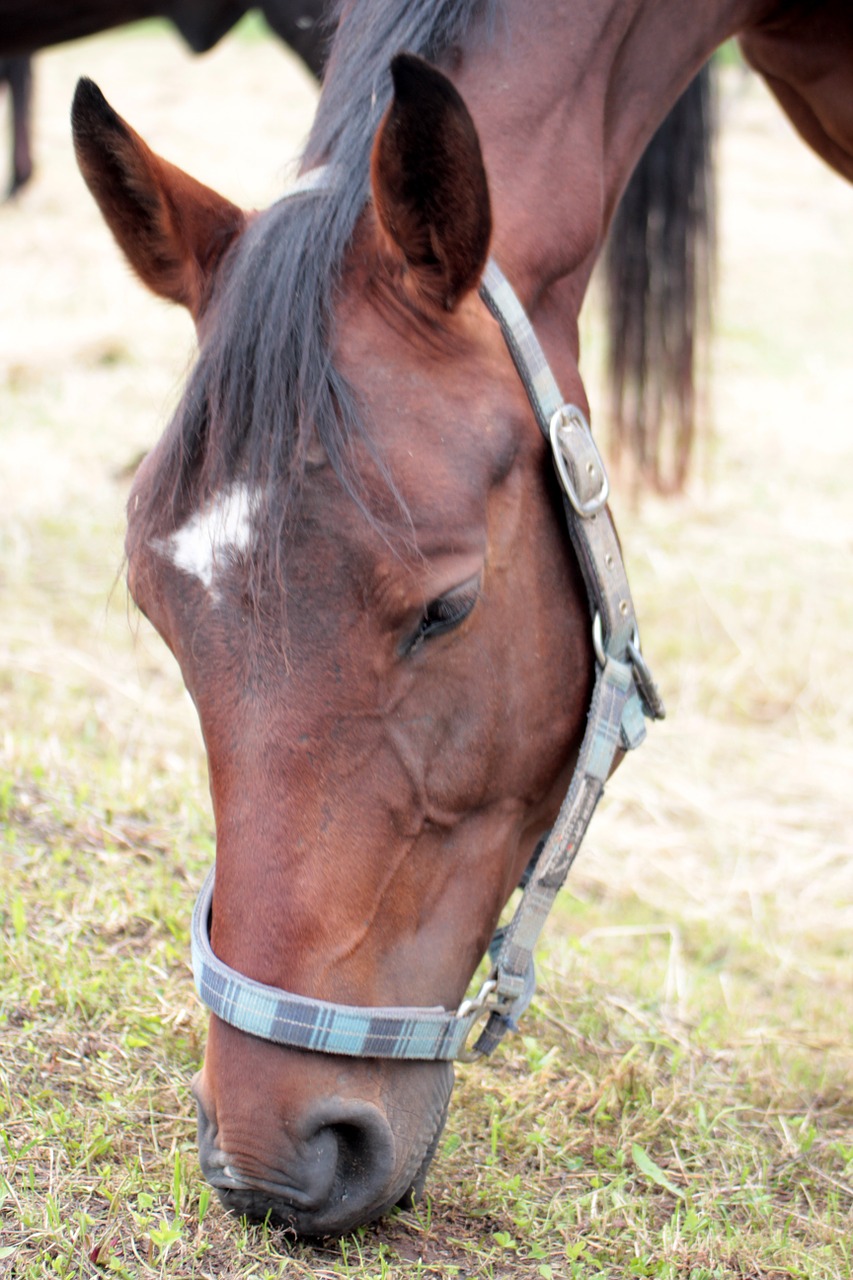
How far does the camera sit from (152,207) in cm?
162

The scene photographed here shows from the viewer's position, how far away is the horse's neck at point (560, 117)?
1677 millimetres

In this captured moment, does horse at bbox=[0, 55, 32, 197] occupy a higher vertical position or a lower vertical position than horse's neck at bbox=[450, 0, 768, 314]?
lower

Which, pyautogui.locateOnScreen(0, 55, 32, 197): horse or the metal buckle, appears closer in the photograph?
the metal buckle

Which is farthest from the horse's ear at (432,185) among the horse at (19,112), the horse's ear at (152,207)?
the horse at (19,112)

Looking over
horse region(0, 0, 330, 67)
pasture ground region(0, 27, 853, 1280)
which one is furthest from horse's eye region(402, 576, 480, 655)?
horse region(0, 0, 330, 67)

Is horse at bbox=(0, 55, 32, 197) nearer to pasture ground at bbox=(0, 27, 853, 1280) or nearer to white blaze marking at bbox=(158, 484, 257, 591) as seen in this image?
pasture ground at bbox=(0, 27, 853, 1280)

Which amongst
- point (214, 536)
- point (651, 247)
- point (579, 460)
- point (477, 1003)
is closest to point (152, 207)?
point (214, 536)

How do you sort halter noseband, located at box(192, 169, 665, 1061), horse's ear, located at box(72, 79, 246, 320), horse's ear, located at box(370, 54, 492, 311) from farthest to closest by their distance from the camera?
horse's ear, located at box(72, 79, 246, 320) → halter noseband, located at box(192, 169, 665, 1061) → horse's ear, located at box(370, 54, 492, 311)

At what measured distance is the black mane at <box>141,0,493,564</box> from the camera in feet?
4.59

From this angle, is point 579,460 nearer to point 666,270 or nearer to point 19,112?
point 666,270

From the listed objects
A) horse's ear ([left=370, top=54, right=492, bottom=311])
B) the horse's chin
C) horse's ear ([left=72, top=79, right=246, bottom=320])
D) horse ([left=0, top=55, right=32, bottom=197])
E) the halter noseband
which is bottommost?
horse ([left=0, top=55, right=32, bottom=197])

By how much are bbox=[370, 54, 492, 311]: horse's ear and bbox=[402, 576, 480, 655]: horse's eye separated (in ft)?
1.17

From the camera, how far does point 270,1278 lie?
1400mm

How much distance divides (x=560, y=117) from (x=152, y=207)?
0.61m
